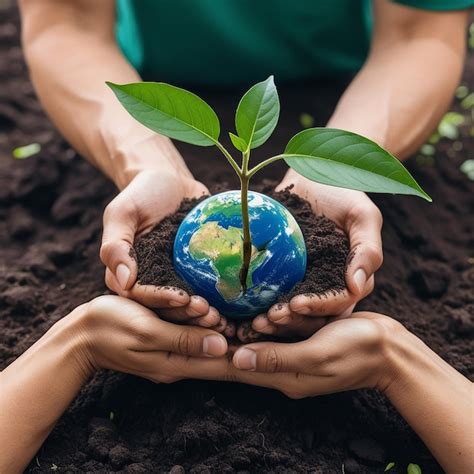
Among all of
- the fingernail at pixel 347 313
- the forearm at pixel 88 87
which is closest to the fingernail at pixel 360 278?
the fingernail at pixel 347 313

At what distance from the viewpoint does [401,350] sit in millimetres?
1751

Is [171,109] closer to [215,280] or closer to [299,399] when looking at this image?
[215,280]

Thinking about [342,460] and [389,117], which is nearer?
[342,460]

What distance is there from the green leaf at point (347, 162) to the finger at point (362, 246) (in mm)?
354

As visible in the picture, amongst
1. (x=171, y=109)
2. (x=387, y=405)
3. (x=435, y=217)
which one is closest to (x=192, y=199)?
(x=171, y=109)

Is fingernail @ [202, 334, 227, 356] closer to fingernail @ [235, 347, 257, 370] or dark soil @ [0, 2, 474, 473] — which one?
fingernail @ [235, 347, 257, 370]

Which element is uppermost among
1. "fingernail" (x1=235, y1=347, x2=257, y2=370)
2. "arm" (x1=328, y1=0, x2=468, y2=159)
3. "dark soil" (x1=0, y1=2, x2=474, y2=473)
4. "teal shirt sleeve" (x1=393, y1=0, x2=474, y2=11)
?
"teal shirt sleeve" (x1=393, y1=0, x2=474, y2=11)

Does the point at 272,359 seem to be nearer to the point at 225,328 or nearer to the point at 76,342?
the point at 225,328

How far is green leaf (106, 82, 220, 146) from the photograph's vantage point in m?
1.46

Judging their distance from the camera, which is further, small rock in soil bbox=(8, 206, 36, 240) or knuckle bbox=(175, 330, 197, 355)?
small rock in soil bbox=(8, 206, 36, 240)

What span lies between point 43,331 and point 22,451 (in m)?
0.47

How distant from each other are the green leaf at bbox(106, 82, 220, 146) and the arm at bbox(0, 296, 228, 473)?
1.46 ft

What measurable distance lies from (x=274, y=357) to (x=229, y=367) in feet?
0.44

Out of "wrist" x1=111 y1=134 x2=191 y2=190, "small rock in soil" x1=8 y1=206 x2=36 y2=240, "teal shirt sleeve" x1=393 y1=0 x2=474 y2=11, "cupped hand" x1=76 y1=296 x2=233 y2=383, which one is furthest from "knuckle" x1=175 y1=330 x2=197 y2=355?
"teal shirt sleeve" x1=393 y1=0 x2=474 y2=11
